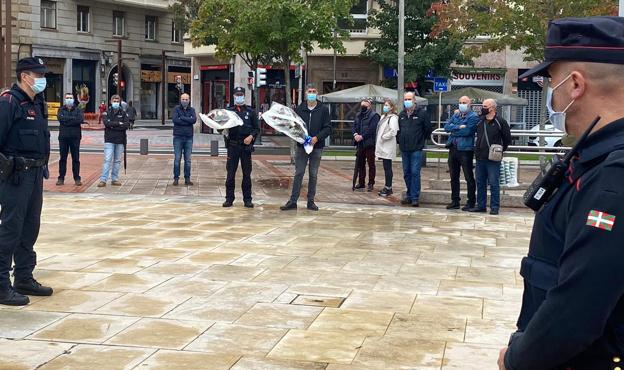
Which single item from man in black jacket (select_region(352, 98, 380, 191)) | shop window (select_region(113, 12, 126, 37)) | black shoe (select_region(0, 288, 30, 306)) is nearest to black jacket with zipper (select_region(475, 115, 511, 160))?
man in black jacket (select_region(352, 98, 380, 191))

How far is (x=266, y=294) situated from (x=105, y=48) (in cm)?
4630

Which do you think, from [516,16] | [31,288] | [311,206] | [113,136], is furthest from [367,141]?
[516,16]

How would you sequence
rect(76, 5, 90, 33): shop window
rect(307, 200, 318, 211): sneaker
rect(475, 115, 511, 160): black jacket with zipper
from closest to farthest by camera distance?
rect(475, 115, 511, 160): black jacket with zipper
rect(307, 200, 318, 211): sneaker
rect(76, 5, 90, 33): shop window

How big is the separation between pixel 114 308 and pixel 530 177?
13557mm

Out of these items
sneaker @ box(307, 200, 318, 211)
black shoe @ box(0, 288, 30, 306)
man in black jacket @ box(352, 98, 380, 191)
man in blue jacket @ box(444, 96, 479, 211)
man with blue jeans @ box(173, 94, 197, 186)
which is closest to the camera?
black shoe @ box(0, 288, 30, 306)

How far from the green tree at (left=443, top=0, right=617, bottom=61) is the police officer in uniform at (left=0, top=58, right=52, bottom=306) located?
18.8 metres

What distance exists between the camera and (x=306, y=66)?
36.7 m

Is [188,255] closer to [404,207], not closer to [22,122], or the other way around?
[22,122]

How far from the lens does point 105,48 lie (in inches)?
1983

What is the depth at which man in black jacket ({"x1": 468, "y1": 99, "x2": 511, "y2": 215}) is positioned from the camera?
1259cm

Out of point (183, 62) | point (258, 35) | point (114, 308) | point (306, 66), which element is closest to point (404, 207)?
point (114, 308)

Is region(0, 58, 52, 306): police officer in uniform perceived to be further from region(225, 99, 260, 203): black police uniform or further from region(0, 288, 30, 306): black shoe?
region(225, 99, 260, 203): black police uniform

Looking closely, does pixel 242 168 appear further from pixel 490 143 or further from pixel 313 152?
pixel 490 143

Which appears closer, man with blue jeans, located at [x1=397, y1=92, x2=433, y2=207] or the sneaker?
the sneaker
